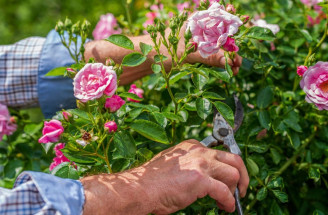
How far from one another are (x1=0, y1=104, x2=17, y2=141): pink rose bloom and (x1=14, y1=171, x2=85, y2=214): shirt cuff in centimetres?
61

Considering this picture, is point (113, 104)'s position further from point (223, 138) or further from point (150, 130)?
point (223, 138)

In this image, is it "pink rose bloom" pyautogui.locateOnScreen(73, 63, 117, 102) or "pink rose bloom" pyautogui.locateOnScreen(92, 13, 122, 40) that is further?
"pink rose bloom" pyautogui.locateOnScreen(92, 13, 122, 40)

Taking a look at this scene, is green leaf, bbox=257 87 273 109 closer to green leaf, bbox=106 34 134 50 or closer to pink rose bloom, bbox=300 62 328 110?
pink rose bloom, bbox=300 62 328 110

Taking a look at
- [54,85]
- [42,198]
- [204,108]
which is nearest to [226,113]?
[204,108]

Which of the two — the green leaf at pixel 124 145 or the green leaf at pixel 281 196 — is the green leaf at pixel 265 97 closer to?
the green leaf at pixel 281 196

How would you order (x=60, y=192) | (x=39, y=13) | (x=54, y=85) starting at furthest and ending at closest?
(x=39, y=13)
(x=54, y=85)
(x=60, y=192)

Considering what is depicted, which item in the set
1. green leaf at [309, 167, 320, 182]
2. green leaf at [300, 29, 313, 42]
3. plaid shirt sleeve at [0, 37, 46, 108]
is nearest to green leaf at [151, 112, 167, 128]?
green leaf at [309, 167, 320, 182]

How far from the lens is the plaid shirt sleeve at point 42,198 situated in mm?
982

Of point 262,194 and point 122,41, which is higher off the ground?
point 122,41

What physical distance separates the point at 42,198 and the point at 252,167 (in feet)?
1.97

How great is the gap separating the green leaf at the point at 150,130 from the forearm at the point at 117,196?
0.35ft

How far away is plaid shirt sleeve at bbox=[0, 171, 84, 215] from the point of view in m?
0.98

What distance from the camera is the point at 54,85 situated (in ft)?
5.67

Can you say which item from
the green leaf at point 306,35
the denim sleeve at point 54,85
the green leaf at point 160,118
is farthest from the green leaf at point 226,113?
the denim sleeve at point 54,85
